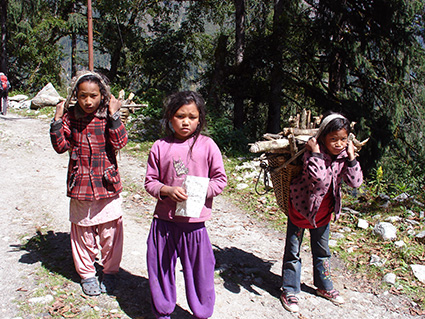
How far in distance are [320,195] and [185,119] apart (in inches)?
45.8

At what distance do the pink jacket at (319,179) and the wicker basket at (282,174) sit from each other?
8cm

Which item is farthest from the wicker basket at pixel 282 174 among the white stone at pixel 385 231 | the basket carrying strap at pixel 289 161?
the white stone at pixel 385 231

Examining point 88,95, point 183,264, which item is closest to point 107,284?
point 183,264

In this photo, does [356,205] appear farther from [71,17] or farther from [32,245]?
[71,17]

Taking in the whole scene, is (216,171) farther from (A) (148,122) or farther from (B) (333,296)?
(A) (148,122)

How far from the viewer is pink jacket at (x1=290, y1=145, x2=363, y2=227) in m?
2.58

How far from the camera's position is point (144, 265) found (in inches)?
133

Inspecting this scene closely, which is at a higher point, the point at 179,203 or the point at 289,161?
the point at 289,161

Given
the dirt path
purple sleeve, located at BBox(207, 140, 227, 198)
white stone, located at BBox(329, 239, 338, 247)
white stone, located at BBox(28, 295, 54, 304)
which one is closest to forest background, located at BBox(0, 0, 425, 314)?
white stone, located at BBox(329, 239, 338, 247)

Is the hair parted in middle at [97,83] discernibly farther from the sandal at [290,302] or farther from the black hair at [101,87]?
the sandal at [290,302]

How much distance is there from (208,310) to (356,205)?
3.63 meters

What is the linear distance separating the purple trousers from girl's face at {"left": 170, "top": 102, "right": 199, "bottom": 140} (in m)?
0.61

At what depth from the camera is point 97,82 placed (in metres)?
2.54

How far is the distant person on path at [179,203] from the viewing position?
2.29 meters
